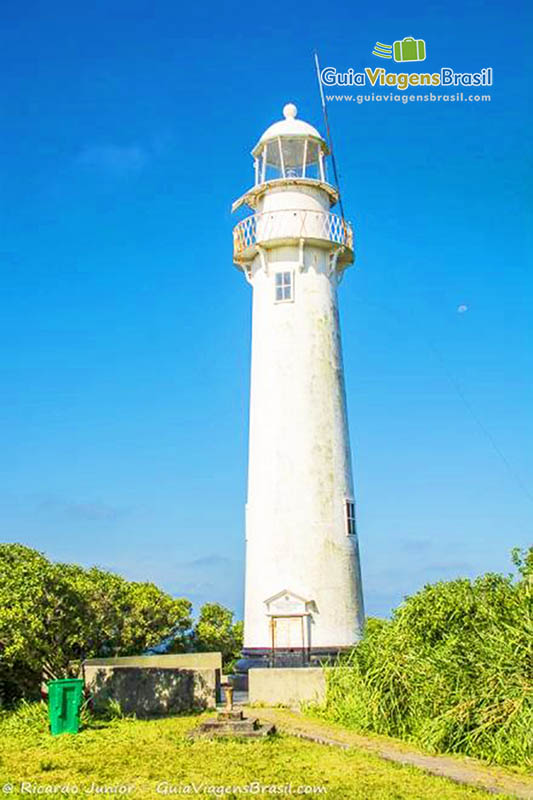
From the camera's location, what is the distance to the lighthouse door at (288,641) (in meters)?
18.9

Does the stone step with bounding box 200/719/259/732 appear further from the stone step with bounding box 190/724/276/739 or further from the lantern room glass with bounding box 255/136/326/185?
the lantern room glass with bounding box 255/136/326/185

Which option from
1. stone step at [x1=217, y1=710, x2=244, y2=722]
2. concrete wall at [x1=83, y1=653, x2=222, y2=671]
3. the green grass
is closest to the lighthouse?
concrete wall at [x1=83, y1=653, x2=222, y2=671]

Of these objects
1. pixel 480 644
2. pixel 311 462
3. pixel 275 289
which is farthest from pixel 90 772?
pixel 275 289

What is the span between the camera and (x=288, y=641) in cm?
1912

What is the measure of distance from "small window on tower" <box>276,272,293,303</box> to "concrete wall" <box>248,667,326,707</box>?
33.3 feet

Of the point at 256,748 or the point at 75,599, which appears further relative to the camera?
the point at 75,599

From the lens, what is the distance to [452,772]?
9961 mm

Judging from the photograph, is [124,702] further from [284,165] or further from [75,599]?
[284,165]

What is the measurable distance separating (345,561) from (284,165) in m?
12.0

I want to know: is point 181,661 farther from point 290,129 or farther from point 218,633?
point 290,129

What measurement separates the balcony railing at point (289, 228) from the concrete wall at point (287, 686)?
11682 millimetres

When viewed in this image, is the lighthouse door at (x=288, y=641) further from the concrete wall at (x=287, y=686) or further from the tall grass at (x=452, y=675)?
the tall grass at (x=452, y=675)

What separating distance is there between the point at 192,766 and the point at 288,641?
8.59 m

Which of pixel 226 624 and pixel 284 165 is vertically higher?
pixel 284 165
